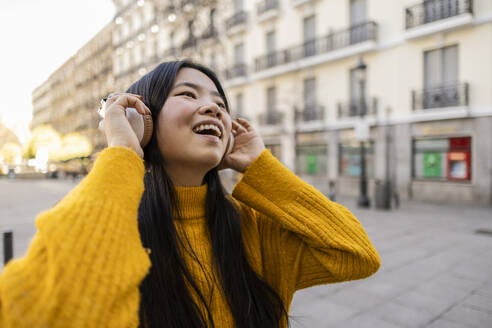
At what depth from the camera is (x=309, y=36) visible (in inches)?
758

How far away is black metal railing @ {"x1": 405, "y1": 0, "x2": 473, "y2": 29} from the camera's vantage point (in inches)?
529

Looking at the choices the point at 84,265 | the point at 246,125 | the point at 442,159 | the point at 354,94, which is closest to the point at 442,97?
the point at 442,159

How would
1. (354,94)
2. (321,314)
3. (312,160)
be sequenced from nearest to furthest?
(321,314) → (354,94) → (312,160)

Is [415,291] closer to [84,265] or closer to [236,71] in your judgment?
[84,265]

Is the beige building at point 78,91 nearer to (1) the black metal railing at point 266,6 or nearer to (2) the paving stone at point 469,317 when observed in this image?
(1) the black metal railing at point 266,6

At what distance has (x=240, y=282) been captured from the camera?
1.29m

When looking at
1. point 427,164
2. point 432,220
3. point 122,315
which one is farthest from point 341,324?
point 427,164

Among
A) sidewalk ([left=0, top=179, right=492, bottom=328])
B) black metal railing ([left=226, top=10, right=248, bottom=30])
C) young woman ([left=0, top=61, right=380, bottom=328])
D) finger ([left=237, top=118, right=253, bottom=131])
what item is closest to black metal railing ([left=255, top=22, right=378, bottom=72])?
black metal railing ([left=226, top=10, right=248, bottom=30])

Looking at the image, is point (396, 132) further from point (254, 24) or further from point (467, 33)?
point (254, 24)

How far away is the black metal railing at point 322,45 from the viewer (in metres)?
16.4

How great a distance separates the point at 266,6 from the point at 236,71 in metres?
4.61

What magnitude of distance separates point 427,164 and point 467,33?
567 centimetres

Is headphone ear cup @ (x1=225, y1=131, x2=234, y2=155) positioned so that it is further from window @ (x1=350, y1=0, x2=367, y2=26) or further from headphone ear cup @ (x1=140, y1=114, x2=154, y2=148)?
window @ (x1=350, y1=0, x2=367, y2=26)

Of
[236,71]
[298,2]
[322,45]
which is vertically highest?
[298,2]
